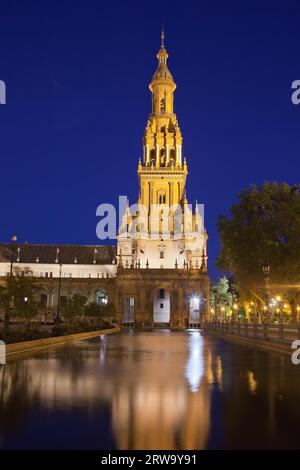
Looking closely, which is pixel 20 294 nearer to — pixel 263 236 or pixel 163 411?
pixel 263 236

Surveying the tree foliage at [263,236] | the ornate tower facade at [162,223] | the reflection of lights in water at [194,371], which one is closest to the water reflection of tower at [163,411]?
the reflection of lights in water at [194,371]

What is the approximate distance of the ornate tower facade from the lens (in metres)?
111

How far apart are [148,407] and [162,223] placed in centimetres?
10095

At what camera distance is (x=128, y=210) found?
113312 millimetres

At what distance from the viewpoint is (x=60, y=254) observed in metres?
125

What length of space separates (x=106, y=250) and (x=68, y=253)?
8926 mm

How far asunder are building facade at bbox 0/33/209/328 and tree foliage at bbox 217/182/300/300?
146 ft

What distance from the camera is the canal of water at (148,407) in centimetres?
893

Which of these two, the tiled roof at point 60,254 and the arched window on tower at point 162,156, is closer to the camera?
the arched window on tower at point 162,156

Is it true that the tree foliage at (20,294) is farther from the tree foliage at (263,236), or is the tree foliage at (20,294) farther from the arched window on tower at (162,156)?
the arched window on tower at (162,156)

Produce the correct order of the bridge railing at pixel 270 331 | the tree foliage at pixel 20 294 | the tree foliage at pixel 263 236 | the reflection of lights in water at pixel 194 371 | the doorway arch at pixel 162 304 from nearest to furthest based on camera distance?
the reflection of lights in water at pixel 194 371 → the bridge railing at pixel 270 331 → the tree foliage at pixel 20 294 → the tree foliage at pixel 263 236 → the doorway arch at pixel 162 304

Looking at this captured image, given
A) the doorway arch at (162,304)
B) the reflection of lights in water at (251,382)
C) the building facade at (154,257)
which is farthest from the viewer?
the doorway arch at (162,304)

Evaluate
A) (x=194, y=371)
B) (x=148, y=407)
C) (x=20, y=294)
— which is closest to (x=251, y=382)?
(x=194, y=371)

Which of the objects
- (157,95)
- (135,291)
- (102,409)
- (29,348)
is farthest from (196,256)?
(102,409)
